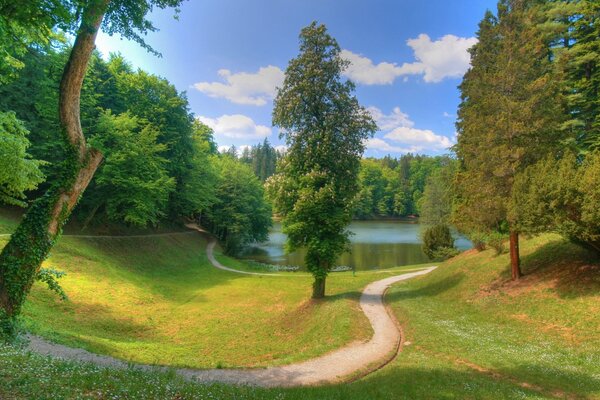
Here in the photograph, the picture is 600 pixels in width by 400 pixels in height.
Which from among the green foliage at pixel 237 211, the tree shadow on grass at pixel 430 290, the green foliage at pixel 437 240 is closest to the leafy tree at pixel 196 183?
the green foliage at pixel 237 211

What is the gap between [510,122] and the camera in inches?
651

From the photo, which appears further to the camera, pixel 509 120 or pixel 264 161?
pixel 264 161

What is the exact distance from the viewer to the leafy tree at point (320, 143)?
18.2 m

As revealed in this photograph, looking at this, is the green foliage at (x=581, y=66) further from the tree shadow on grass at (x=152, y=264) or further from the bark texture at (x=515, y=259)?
the tree shadow on grass at (x=152, y=264)

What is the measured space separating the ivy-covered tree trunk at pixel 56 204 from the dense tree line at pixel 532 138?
16263mm

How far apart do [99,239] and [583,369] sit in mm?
32069

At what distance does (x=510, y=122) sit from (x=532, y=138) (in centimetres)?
141

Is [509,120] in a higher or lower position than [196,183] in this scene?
higher

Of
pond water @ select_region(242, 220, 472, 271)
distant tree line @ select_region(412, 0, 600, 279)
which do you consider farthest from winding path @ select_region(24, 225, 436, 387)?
pond water @ select_region(242, 220, 472, 271)

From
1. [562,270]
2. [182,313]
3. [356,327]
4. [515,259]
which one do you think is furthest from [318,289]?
[562,270]

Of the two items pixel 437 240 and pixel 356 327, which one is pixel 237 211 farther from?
pixel 356 327

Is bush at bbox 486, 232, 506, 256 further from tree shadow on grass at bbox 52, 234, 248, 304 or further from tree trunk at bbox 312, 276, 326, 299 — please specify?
tree shadow on grass at bbox 52, 234, 248, 304

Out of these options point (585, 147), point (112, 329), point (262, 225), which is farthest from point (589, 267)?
point (262, 225)

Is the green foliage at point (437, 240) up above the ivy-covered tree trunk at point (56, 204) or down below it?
below
